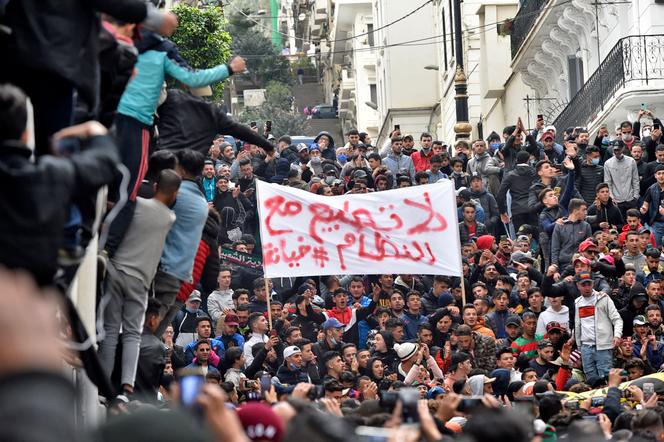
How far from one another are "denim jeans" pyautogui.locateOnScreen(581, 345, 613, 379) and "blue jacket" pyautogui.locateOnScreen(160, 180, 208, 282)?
7.01 meters

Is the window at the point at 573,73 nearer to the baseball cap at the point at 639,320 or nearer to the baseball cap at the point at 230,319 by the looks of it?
the baseball cap at the point at 639,320

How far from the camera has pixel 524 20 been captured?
1601 inches

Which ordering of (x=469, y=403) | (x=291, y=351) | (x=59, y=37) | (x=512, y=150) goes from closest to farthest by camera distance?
(x=59, y=37)
(x=469, y=403)
(x=291, y=351)
(x=512, y=150)

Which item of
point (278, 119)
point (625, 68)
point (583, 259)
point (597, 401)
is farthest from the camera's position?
point (278, 119)

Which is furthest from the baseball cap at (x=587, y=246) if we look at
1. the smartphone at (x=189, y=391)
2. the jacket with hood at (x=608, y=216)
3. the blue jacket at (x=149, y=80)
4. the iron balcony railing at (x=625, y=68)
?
the smartphone at (x=189, y=391)

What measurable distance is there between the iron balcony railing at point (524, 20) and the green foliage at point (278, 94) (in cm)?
2936

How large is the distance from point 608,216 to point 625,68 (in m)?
11.2

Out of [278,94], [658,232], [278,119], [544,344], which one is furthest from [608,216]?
[278,94]

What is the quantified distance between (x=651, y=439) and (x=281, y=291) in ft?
36.5

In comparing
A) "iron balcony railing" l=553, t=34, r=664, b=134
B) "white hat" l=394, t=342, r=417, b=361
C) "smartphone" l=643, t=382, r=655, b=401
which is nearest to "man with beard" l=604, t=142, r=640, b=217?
"white hat" l=394, t=342, r=417, b=361

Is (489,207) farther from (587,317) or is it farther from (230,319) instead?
(230,319)

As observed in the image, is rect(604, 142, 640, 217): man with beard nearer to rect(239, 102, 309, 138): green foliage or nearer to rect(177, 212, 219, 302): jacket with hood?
rect(177, 212, 219, 302): jacket with hood

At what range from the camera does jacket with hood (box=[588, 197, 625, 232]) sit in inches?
773

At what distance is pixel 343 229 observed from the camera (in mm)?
18125
